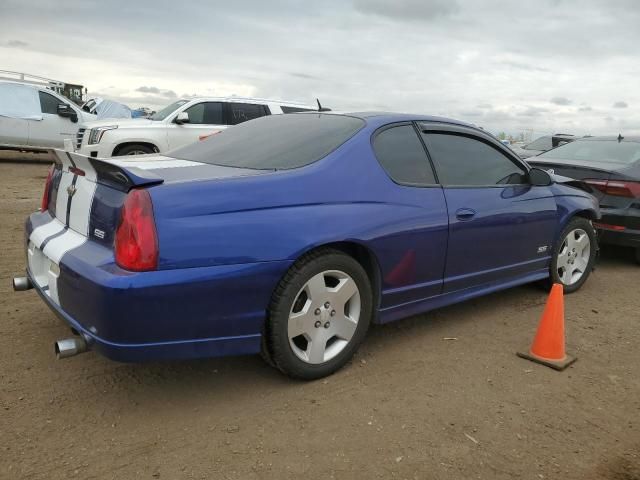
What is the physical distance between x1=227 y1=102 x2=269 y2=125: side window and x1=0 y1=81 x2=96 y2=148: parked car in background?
442cm

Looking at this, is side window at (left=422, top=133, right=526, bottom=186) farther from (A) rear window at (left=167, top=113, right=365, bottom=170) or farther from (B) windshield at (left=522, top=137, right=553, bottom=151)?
(B) windshield at (left=522, top=137, right=553, bottom=151)

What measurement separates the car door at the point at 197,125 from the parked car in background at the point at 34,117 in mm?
4026

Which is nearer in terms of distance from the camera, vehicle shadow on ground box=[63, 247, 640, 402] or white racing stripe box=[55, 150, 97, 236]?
white racing stripe box=[55, 150, 97, 236]

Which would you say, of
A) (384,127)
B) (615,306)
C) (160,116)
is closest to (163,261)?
(384,127)

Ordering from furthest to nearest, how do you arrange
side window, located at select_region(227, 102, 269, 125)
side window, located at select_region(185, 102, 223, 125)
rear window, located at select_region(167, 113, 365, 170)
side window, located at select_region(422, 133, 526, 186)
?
side window, located at select_region(227, 102, 269, 125) → side window, located at select_region(185, 102, 223, 125) → side window, located at select_region(422, 133, 526, 186) → rear window, located at select_region(167, 113, 365, 170)

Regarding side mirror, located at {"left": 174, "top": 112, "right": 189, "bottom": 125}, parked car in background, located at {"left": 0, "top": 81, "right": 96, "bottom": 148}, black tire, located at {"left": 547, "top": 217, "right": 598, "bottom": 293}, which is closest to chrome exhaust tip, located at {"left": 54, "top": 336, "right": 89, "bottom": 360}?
black tire, located at {"left": 547, "top": 217, "right": 598, "bottom": 293}

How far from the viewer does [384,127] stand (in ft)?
11.6

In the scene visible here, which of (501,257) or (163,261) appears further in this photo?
(501,257)

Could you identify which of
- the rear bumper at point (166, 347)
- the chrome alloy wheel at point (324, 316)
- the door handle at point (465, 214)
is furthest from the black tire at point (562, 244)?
the rear bumper at point (166, 347)

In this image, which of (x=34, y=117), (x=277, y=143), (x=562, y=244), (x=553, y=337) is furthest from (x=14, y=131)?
(x=553, y=337)

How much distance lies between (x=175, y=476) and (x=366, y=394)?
3.69 feet

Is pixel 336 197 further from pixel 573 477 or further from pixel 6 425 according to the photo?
pixel 6 425

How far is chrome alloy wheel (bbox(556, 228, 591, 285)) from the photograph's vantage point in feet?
15.9

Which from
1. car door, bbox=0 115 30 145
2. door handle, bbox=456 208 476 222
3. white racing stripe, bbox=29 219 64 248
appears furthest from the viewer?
car door, bbox=0 115 30 145
